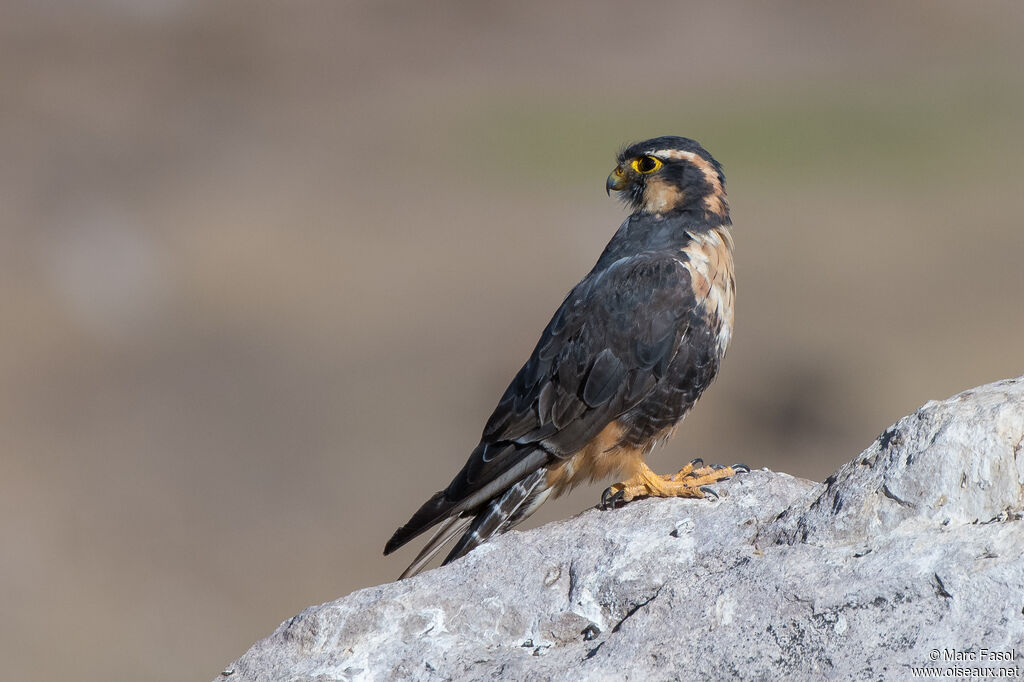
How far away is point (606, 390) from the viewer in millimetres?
6395

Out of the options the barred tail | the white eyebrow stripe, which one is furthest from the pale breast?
the barred tail

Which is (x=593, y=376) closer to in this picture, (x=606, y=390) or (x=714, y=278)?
(x=606, y=390)

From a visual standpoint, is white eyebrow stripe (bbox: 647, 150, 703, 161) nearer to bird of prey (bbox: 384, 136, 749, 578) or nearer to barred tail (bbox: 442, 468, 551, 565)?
bird of prey (bbox: 384, 136, 749, 578)

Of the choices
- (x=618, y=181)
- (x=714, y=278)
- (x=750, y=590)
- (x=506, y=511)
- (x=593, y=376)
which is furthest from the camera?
(x=618, y=181)

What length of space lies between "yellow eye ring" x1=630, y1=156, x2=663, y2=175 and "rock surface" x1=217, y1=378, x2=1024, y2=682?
2183 millimetres

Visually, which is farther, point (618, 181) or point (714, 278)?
point (618, 181)

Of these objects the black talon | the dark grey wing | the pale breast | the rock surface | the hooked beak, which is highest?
the hooked beak

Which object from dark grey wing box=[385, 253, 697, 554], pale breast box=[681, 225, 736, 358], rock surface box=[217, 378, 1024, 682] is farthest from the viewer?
pale breast box=[681, 225, 736, 358]

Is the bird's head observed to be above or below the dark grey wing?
above

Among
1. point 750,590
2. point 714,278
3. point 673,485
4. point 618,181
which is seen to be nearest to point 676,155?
point 618,181

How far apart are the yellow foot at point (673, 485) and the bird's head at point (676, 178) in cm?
150

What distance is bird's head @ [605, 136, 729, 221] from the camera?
688 centimetres

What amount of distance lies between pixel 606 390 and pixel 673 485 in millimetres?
690

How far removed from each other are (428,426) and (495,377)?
1389 mm
